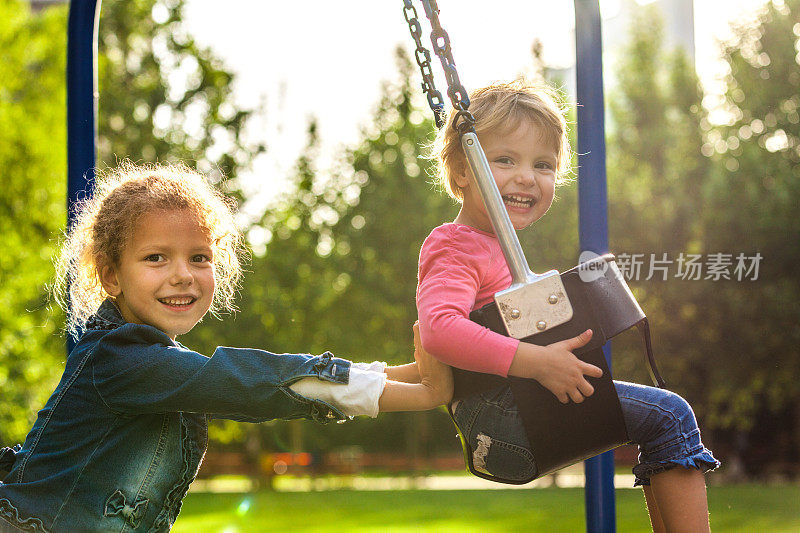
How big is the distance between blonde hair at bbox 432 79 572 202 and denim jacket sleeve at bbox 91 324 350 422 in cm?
65

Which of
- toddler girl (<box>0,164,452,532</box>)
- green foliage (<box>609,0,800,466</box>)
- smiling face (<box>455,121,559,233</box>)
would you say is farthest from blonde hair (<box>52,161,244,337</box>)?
green foliage (<box>609,0,800,466</box>)

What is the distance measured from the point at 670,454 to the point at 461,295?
2.02ft

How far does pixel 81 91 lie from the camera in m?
3.00

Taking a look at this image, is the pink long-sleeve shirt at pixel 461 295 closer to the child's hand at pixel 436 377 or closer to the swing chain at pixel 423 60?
the child's hand at pixel 436 377

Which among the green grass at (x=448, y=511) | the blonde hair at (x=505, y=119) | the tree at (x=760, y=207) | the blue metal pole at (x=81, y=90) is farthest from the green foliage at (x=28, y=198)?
the tree at (x=760, y=207)

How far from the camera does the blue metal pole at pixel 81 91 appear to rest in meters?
2.94

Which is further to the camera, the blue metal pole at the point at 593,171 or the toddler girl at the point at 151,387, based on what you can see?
the blue metal pole at the point at 593,171

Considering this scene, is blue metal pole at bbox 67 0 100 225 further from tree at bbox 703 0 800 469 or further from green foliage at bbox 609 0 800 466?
tree at bbox 703 0 800 469

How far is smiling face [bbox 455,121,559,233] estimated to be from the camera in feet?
6.99

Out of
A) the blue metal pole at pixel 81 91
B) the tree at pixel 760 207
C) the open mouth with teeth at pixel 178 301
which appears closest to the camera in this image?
the open mouth with teeth at pixel 178 301

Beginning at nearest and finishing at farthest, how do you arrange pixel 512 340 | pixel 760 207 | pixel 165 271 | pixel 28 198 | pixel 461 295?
pixel 512 340, pixel 461 295, pixel 165 271, pixel 28 198, pixel 760 207

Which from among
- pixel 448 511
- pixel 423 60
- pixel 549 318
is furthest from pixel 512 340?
pixel 448 511

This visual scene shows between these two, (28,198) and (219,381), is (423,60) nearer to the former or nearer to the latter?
(219,381)

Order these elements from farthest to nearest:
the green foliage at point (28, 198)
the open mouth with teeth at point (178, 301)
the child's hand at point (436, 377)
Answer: the green foliage at point (28, 198) → the open mouth with teeth at point (178, 301) → the child's hand at point (436, 377)
